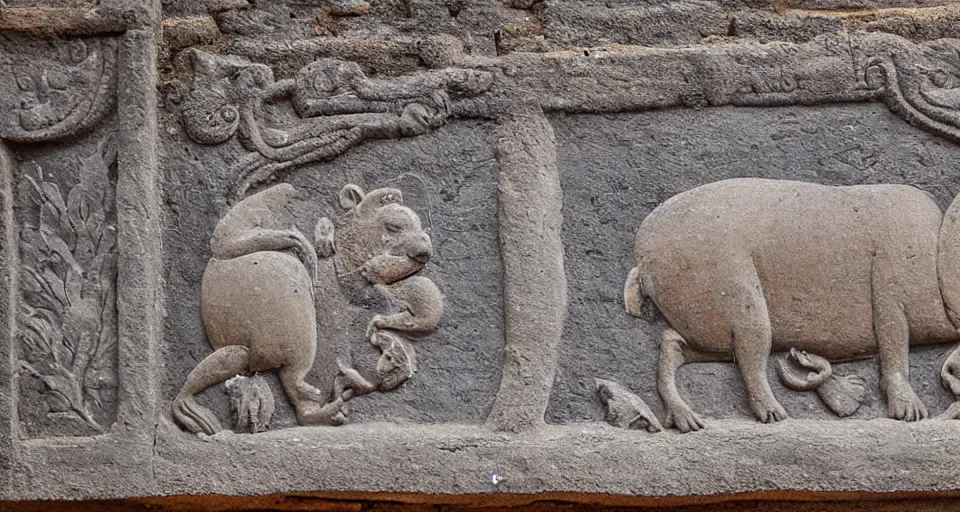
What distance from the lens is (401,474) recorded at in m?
3.45

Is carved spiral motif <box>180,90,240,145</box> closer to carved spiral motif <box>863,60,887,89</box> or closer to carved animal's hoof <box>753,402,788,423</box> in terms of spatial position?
carved animal's hoof <box>753,402,788,423</box>

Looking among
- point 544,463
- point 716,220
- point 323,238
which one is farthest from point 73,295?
point 716,220

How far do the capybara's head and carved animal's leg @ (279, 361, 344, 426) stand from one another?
0.33m

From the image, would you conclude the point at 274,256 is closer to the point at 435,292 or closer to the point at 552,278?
the point at 435,292

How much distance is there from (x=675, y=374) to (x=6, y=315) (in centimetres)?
182

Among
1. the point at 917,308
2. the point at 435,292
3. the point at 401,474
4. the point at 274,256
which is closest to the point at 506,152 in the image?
the point at 435,292

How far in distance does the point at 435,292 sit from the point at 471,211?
0.83 feet

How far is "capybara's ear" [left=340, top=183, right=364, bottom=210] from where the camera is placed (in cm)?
362

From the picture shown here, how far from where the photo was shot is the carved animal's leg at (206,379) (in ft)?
11.5

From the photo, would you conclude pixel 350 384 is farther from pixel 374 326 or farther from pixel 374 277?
pixel 374 277

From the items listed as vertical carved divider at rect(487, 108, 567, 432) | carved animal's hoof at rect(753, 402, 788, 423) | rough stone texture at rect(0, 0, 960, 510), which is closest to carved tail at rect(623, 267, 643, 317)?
rough stone texture at rect(0, 0, 960, 510)

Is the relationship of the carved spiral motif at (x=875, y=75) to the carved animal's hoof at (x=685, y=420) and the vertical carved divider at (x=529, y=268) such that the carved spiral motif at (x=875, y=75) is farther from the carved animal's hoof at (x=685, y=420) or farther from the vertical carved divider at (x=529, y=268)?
the carved animal's hoof at (x=685, y=420)

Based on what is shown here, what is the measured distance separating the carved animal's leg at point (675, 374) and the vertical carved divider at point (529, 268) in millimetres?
292

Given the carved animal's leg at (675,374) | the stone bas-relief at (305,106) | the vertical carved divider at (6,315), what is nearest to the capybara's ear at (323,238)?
the stone bas-relief at (305,106)
